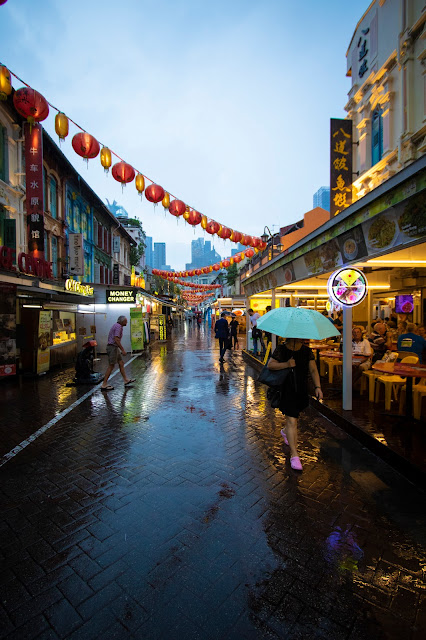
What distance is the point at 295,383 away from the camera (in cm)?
420

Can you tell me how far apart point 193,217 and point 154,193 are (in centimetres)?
201

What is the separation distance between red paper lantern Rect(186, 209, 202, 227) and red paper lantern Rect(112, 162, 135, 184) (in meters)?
2.77

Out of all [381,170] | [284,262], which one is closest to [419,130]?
[381,170]

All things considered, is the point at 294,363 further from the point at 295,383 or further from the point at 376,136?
the point at 376,136

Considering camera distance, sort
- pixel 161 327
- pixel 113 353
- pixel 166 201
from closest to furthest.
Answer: pixel 113 353
pixel 166 201
pixel 161 327

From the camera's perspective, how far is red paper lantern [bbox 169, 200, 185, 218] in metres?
10.2

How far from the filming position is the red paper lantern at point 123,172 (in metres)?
8.34

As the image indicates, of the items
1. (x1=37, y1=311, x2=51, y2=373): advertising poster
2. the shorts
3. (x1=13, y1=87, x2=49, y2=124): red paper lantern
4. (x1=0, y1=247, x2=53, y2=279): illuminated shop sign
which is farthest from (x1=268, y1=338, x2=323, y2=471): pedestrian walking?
(x1=37, y1=311, x2=51, y2=373): advertising poster

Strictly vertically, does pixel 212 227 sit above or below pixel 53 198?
below

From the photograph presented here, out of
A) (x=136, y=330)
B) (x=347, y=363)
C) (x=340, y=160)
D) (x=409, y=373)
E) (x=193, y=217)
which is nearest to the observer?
(x=409, y=373)

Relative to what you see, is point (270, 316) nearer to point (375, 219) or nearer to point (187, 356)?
point (375, 219)

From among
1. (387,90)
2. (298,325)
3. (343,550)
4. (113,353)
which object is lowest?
(343,550)

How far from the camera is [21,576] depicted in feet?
7.93

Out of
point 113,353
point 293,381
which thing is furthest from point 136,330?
point 293,381
